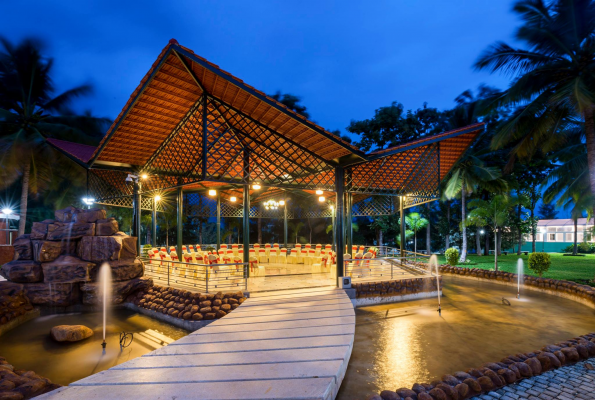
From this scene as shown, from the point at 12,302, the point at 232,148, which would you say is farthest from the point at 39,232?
the point at 232,148

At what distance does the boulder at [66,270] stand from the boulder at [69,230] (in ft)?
2.28

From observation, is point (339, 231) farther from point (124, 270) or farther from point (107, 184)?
point (107, 184)

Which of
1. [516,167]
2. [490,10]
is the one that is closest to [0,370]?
[516,167]

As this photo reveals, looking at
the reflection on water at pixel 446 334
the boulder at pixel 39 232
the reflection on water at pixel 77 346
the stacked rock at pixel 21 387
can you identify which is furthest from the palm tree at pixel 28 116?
the reflection on water at pixel 446 334

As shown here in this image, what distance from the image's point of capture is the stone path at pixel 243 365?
3.94 m

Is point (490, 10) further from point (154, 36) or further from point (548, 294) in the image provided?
point (548, 294)

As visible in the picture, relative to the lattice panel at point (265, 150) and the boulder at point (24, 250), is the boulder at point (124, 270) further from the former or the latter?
the lattice panel at point (265, 150)

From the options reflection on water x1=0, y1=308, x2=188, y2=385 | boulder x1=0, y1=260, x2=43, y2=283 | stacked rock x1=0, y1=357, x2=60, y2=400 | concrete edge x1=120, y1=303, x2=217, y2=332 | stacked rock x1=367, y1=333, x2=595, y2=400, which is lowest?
reflection on water x1=0, y1=308, x2=188, y2=385

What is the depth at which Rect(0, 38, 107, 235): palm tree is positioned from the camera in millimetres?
15656

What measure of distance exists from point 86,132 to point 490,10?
226 metres

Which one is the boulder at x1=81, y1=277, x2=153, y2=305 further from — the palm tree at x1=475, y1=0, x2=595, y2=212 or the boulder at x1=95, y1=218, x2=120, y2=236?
the palm tree at x1=475, y1=0, x2=595, y2=212

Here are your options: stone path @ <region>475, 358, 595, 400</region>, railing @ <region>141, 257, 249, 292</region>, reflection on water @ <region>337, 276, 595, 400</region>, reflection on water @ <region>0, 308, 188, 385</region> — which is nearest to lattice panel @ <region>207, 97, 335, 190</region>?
railing @ <region>141, 257, 249, 292</region>

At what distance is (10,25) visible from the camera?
12256 centimetres

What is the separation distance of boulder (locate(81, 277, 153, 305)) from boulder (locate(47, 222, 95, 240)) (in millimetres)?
1663
